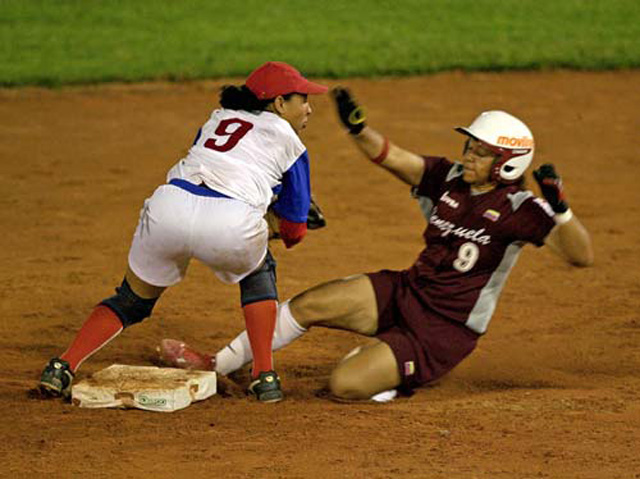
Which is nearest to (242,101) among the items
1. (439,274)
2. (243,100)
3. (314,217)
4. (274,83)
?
(243,100)

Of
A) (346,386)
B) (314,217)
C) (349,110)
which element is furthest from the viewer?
(314,217)

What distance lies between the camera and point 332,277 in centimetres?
851

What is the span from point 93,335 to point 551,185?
222cm

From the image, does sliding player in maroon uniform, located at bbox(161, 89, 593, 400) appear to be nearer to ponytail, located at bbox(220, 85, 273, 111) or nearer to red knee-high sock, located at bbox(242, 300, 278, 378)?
red knee-high sock, located at bbox(242, 300, 278, 378)

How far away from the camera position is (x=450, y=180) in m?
6.65

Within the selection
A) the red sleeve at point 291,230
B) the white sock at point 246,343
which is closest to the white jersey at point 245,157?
the red sleeve at point 291,230

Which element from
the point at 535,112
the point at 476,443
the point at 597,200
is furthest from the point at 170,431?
the point at 535,112

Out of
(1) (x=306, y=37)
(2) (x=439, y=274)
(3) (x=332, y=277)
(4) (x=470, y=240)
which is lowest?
(3) (x=332, y=277)

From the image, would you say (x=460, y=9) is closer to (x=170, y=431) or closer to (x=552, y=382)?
(x=552, y=382)

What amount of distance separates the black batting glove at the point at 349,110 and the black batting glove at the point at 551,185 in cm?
97

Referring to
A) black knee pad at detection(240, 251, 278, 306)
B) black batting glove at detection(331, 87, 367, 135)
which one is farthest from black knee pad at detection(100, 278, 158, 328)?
black batting glove at detection(331, 87, 367, 135)

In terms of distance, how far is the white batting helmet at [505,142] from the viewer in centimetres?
634

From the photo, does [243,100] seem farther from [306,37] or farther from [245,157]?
[306,37]

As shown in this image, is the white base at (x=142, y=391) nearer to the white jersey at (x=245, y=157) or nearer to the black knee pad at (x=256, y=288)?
the black knee pad at (x=256, y=288)
